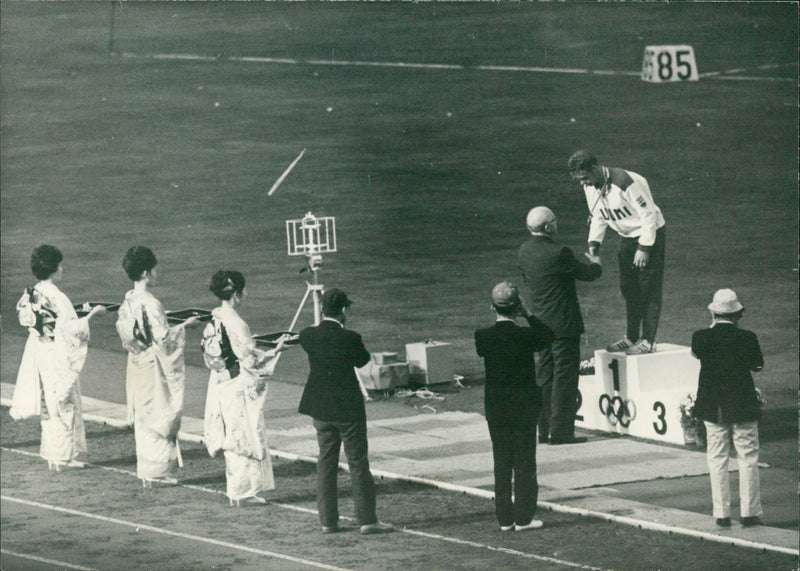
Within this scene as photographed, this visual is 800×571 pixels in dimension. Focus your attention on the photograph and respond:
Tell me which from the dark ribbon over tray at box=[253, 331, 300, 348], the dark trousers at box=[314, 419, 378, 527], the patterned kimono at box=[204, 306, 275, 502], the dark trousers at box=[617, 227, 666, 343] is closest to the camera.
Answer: the dark trousers at box=[314, 419, 378, 527]

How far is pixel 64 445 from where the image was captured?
1295 cm

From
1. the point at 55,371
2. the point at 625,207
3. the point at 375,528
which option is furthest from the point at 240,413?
the point at 625,207

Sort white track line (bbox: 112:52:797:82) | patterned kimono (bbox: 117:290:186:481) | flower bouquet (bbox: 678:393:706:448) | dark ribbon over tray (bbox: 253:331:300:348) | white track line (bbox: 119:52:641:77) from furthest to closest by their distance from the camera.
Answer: white track line (bbox: 119:52:641:77) < white track line (bbox: 112:52:797:82) < flower bouquet (bbox: 678:393:706:448) < patterned kimono (bbox: 117:290:186:481) < dark ribbon over tray (bbox: 253:331:300:348)

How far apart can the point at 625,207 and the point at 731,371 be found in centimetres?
344

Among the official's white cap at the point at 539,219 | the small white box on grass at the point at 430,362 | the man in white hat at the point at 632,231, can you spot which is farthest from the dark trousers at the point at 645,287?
the small white box on grass at the point at 430,362

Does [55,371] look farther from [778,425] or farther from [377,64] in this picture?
[377,64]

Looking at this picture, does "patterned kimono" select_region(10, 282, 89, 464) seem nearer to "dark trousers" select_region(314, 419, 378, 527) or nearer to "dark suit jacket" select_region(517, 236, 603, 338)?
"dark trousers" select_region(314, 419, 378, 527)

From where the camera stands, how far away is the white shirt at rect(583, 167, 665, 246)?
13.4 meters

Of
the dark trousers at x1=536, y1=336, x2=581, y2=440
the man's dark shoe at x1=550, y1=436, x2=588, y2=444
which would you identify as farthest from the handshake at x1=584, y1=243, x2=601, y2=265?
the man's dark shoe at x1=550, y1=436, x2=588, y2=444

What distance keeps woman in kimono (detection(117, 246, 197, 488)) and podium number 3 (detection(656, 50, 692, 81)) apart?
24.2 metres

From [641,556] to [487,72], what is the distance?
25.8m

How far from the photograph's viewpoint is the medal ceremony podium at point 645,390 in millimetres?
12867

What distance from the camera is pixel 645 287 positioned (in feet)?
45.2

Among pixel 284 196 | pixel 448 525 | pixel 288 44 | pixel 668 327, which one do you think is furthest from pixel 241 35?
pixel 448 525
